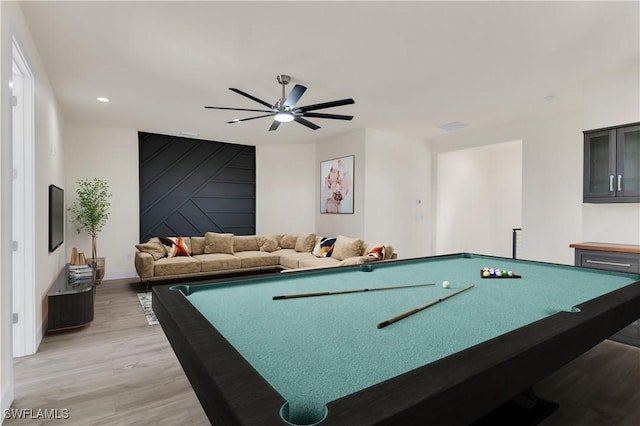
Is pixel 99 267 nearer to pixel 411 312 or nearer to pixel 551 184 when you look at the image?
pixel 411 312

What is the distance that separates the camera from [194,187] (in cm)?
652

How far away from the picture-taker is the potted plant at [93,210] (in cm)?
521

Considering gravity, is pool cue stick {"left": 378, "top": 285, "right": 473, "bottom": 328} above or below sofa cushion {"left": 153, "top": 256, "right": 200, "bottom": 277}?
above

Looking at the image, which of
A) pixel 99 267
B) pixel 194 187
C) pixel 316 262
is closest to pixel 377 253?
pixel 316 262

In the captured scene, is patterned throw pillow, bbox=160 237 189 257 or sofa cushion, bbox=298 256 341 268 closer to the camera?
sofa cushion, bbox=298 256 341 268

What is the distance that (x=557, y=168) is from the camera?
5098 millimetres

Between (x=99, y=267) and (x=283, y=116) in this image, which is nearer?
(x=283, y=116)

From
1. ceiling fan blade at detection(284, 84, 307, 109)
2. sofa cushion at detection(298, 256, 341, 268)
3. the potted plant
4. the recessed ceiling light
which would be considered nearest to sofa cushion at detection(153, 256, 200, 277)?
the potted plant

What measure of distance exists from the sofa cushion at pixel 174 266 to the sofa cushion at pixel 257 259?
0.79 meters

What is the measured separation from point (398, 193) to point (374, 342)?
5654 millimetres

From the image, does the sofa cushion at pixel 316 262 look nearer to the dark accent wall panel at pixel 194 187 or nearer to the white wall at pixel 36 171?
the dark accent wall panel at pixel 194 187

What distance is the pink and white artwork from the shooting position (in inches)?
246

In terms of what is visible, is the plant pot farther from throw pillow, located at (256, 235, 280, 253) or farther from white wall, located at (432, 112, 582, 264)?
white wall, located at (432, 112, 582, 264)

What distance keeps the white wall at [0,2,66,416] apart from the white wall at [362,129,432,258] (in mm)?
4404
